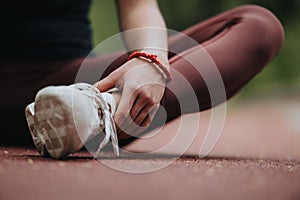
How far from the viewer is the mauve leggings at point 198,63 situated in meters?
1.06

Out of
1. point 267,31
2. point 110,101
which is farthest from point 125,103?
point 267,31

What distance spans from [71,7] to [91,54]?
0.10 m

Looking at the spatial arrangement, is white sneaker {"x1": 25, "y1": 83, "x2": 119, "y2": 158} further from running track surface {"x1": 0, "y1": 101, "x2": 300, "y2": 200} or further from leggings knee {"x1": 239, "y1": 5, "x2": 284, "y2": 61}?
leggings knee {"x1": 239, "y1": 5, "x2": 284, "y2": 61}

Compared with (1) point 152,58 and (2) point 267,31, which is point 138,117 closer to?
(1) point 152,58

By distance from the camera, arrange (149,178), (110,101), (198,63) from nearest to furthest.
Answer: (149,178), (110,101), (198,63)

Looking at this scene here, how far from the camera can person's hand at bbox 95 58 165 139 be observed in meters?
0.89

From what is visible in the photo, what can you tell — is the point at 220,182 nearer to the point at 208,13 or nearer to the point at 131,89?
the point at 131,89

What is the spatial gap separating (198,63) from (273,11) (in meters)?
3.59

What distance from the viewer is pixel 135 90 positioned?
0.90 m

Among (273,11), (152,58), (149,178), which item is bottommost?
(273,11)

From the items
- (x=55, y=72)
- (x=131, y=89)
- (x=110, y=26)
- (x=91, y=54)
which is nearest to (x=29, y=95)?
(x=55, y=72)

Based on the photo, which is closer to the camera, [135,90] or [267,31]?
[135,90]

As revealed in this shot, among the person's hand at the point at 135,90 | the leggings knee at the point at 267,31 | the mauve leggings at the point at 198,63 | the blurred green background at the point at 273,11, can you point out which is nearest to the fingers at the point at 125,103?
the person's hand at the point at 135,90

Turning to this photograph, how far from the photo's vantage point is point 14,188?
66 cm
